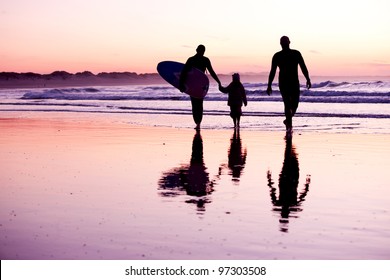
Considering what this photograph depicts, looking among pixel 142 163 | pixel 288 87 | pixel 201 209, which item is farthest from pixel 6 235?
pixel 288 87

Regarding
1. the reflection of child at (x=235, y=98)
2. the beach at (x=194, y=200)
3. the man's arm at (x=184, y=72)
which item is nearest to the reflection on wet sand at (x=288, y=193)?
the beach at (x=194, y=200)

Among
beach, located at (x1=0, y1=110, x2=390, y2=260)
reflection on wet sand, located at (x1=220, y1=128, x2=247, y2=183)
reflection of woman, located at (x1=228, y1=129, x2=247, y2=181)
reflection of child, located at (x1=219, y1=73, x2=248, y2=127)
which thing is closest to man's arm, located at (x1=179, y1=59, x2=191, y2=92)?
reflection of child, located at (x1=219, y1=73, x2=248, y2=127)

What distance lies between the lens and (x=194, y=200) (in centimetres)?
823

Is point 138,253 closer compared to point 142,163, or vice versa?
point 138,253

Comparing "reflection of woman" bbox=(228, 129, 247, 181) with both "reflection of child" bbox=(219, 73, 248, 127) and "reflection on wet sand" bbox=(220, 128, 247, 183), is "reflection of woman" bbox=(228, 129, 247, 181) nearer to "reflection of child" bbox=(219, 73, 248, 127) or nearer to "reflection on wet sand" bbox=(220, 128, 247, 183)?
"reflection on wet sand" bbox=(220, 128, 247, 183)

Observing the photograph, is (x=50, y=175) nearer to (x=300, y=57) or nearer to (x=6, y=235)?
(x=6, y=235)

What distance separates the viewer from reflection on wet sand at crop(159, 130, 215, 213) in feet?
27.7

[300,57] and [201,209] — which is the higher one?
[300,57]

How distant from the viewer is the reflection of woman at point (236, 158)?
10695mm

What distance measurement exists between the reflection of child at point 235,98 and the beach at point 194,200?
15.0 feet

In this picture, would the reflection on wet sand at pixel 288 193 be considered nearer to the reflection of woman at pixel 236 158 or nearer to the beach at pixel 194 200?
the beach at pixel 194 200
